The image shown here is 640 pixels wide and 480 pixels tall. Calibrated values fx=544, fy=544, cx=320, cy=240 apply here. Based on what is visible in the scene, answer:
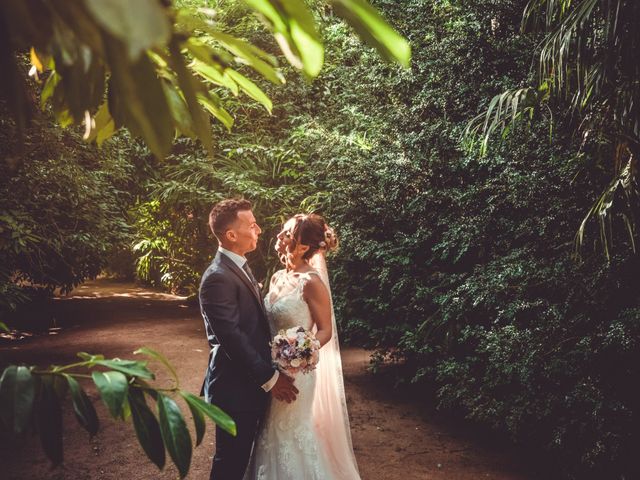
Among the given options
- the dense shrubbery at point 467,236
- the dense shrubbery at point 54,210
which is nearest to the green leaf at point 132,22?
the dense shrubbery at point 467,236

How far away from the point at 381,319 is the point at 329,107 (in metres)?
3.64

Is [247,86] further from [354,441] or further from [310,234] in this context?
[354,441]

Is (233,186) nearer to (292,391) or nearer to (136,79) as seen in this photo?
(292,391)

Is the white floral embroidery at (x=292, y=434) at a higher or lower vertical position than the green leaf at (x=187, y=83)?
lower

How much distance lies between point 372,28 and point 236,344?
2423 millimetres

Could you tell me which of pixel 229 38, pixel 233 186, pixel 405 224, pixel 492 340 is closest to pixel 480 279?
pixel 492 340

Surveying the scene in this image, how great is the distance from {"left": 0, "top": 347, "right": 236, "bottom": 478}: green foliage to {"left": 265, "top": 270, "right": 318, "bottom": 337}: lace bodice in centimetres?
250

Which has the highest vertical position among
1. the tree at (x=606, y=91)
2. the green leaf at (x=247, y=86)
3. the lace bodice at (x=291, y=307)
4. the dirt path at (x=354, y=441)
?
the tree at (x=606, y=91)

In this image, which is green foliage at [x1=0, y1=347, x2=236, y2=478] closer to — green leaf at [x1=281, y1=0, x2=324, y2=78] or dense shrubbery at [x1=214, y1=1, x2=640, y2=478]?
green leaf at [x1=281, y1=0, x2=324, y2=78]

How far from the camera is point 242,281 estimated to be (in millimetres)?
2941

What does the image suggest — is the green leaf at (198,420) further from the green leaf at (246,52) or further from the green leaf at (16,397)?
the green leaf at (246,52)

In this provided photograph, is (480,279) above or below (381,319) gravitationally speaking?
above

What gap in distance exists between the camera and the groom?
283cm

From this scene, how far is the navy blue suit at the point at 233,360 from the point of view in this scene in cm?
282
